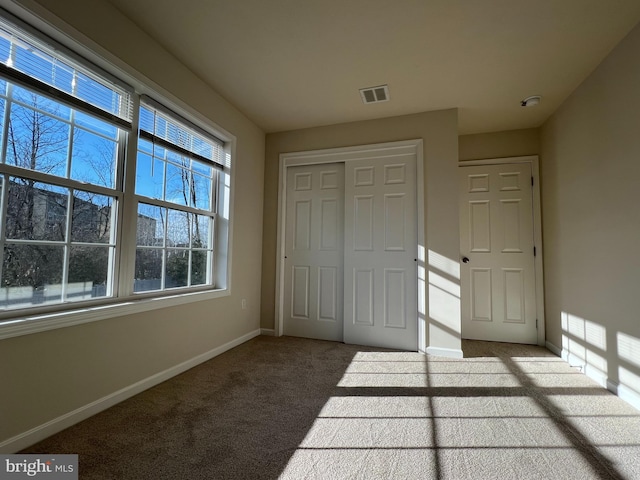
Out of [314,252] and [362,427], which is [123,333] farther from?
[314,252]

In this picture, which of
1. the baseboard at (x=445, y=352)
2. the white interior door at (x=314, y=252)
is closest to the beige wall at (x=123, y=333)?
the white interior door at (x=314, y=252)

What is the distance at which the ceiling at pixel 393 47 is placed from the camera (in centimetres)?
196

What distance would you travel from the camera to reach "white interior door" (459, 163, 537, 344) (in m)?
3.54

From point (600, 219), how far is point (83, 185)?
3725 millimetres

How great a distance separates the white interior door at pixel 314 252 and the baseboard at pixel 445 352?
3.27ft

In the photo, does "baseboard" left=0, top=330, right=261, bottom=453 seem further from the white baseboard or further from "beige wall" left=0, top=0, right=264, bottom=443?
the white baseboard

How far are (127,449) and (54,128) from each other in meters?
1.80

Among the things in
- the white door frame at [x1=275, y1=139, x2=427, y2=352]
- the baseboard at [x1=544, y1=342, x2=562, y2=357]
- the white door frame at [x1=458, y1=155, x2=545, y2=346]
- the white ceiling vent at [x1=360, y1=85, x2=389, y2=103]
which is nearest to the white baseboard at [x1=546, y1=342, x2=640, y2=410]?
the baseboard at [x1=544, y1=342, x2=562, y2=357]

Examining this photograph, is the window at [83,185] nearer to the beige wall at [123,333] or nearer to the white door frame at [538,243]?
the beige wall at [123,333]

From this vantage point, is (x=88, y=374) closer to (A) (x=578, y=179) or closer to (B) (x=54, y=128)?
(B) (x=54, y=128)

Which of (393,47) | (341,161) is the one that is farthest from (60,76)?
(341,161)

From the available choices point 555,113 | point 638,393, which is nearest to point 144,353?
point 638,393

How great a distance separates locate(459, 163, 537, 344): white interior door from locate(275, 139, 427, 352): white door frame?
0.91 metres

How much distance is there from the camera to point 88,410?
181 centimetres
